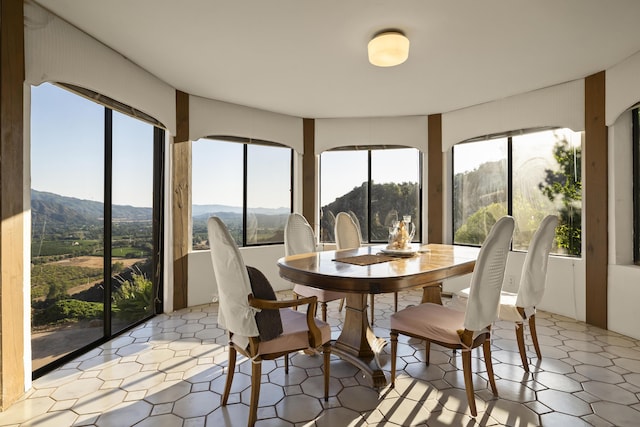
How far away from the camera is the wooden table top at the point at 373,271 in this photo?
6.13 ft

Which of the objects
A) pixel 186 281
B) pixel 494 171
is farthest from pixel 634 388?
pixel 186 281

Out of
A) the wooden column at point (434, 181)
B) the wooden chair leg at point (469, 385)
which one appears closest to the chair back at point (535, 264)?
the wooden chair leg at point (469, 385)

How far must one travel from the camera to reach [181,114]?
13.0 feet

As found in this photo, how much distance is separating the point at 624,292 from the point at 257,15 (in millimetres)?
3886

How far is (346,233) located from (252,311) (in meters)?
2.13

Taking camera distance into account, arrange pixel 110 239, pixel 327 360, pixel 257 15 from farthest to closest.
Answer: pixel 110 239 < pixel 257 15 < pixel 327 360

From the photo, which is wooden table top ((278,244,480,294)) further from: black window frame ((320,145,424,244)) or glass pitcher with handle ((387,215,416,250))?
black window frame ((320,145,424,244))

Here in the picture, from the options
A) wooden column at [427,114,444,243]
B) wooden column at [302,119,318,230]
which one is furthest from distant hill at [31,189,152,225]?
wooden column at [427,114,444,243]

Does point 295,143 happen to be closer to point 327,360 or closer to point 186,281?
point 186,281

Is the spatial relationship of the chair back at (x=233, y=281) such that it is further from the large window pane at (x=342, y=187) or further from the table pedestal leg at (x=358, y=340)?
the large window pane at (x=342, y=187)

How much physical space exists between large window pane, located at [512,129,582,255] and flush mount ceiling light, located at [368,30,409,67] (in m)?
2.49

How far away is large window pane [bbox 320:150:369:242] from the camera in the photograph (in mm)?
5262

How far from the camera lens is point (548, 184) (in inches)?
159

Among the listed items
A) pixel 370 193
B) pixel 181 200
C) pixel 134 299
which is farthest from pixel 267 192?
pixel 134 299
